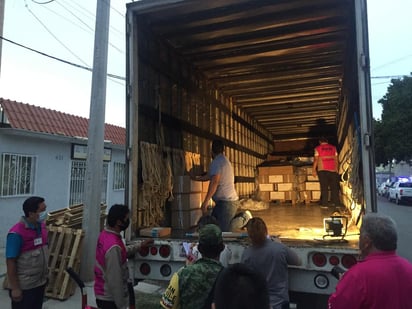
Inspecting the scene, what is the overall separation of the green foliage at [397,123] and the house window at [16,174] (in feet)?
82.0

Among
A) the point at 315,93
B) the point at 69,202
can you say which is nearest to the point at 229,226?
the point at 315,93

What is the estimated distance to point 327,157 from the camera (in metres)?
7.64

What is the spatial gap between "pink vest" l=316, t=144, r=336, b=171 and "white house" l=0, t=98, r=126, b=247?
5779 mm

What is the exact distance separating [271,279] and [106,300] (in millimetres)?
1330

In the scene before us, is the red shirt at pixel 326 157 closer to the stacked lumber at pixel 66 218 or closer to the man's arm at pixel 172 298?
the stacked lumber at pixel 66 218

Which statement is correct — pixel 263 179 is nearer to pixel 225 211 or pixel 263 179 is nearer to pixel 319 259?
pixel 225 211

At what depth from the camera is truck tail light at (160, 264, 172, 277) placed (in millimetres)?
3585

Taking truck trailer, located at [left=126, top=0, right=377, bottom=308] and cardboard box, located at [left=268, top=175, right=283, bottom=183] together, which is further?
cardboard box, located at [left=268, top=175, right=283, bottom=183]

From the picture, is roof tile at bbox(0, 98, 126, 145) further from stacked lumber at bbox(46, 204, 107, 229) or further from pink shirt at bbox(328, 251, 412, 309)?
pink shirt at bbox(328, 251, 412, 309)

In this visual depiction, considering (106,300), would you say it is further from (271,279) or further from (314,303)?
(314,303)

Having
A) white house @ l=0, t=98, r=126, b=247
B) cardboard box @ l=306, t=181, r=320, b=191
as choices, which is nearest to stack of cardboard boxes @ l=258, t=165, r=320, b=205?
cardboard box @ l=306, t=181, r=320, b=191

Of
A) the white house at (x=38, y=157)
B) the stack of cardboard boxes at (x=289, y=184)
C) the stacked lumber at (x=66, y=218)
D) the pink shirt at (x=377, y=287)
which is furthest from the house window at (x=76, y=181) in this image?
the pink shirt at (x=377, y=287)

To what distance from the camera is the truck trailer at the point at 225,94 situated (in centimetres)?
338

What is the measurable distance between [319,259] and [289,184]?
705 centimetres
